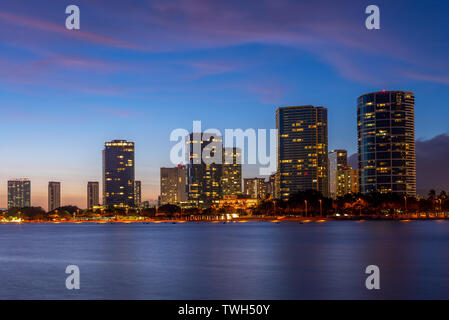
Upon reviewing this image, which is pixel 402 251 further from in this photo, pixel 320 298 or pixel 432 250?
pixel 320 298

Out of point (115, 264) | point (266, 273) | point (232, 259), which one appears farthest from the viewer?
point (232, 259)

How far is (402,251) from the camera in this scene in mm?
74000

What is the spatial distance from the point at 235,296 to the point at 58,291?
14.1 meters

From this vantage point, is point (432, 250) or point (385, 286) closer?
point (385, 286)

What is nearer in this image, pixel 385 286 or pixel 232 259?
pixel 385 286
